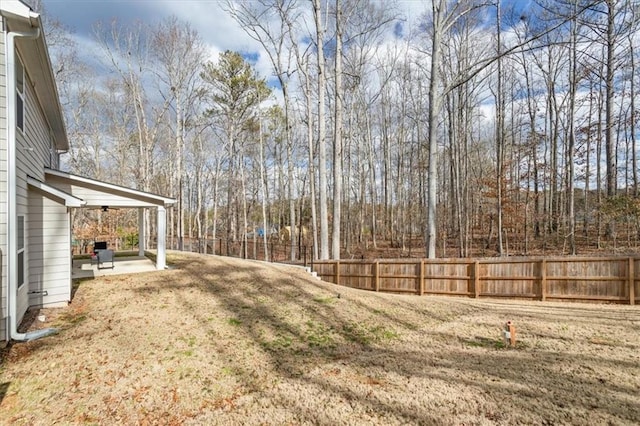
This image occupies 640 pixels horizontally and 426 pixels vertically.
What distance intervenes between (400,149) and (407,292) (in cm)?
1640

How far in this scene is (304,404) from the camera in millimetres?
3344

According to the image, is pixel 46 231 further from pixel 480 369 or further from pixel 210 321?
pixel 480 369

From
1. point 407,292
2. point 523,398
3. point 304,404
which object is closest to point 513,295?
point 407,292

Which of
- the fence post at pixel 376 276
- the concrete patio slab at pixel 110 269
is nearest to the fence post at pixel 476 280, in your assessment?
the fence post at pixel 376 276

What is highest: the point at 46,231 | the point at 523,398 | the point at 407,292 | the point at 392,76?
the point at 392,76

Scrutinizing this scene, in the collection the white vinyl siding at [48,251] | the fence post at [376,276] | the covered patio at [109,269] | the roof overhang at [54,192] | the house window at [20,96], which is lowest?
the fence post at [376,276]

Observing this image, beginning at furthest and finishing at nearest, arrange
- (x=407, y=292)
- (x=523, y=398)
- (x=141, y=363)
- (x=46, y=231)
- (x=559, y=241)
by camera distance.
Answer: (x=559, y=241) < (x=407, y=292) < (x=46, y=231) < (x=141, y=363) < (x=523, y=398)

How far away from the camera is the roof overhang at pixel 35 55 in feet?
13.8

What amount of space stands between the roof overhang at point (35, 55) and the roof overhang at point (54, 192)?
1.96 meters

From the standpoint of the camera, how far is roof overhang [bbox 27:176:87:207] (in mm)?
5594

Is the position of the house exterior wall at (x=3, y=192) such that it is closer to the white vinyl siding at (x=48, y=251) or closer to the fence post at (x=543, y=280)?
the white vinyl siding at (x=48, y=251)

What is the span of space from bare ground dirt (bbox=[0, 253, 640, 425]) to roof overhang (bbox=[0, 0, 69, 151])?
4359mm

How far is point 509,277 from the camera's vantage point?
9.48 metres

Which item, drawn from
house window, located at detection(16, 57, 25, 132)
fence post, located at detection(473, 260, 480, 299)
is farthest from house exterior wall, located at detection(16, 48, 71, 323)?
fence post, located at detection(473, 260, 480, 299)
